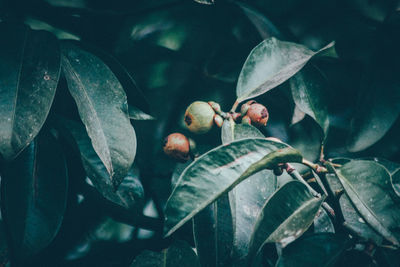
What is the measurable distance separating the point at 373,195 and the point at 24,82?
639 mm

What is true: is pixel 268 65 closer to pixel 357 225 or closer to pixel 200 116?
pixel 200 116

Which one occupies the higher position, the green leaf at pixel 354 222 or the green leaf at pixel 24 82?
the green leaf at pixel 24 82

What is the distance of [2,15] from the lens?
25.1 inches

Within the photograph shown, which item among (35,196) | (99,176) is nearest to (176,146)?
(99,176)

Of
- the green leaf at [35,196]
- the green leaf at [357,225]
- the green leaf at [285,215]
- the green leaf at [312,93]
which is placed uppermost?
the green leaf at [312,93]

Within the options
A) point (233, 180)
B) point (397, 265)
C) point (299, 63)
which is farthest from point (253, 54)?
point (397, 265)

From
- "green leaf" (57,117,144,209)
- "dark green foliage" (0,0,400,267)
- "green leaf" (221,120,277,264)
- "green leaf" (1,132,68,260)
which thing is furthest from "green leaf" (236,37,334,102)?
"green leaf" (1,132,68,260)

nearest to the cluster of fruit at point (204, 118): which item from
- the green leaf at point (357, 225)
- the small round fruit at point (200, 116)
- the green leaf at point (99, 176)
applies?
the small round fruit at point (200, 116)

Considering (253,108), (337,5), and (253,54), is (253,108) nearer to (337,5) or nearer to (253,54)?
(253,54)

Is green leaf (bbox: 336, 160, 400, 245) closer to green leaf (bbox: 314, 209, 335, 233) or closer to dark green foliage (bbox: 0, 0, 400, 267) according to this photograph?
dark green foliage (bbox: 0, 0, 400, 267)

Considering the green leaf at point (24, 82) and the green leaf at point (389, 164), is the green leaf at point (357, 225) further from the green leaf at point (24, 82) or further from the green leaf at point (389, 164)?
the green leaf at point (24, 82)

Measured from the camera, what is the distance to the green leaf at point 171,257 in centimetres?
65

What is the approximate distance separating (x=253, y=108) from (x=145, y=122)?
0.29 m

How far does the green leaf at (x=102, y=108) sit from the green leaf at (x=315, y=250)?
335 millimetres
